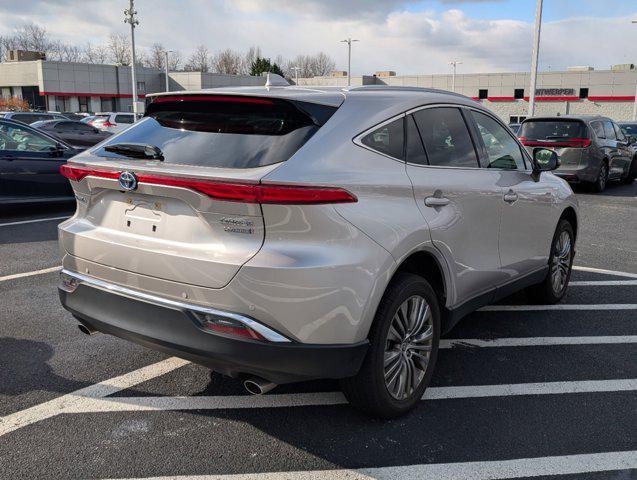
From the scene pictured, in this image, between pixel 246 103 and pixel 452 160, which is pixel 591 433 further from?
pixel 246 103

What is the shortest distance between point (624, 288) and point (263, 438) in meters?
4.50

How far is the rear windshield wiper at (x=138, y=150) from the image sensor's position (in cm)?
312

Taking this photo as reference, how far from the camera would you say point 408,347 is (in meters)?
3.38

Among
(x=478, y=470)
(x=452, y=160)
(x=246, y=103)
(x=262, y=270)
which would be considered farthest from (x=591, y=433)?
(x=246, y=103)

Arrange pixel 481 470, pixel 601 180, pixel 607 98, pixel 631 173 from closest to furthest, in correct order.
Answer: pixel 481 470, pixel 601 180, pixel 631 173, pixel 607 98

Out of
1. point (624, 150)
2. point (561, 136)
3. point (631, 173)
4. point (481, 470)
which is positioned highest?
point (561, 136)

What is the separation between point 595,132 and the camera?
45.1 ft

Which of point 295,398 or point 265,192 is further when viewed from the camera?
Answer: point 295,398

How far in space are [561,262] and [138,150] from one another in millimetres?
4002

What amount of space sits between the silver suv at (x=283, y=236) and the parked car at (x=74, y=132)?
59.5 ft

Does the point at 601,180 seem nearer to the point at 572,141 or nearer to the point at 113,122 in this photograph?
the point at 572,141

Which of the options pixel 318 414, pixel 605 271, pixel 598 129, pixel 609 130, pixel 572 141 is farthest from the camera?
pixel 609 130

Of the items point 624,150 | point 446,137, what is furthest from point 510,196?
point 624,150

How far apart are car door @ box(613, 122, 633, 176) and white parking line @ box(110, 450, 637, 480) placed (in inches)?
551
